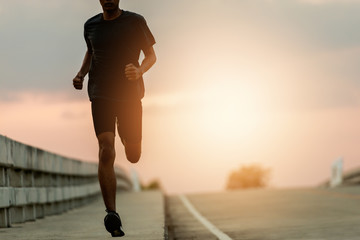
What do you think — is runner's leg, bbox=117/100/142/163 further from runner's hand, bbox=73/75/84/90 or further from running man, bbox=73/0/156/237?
runner's hand, bbox=73/75/84/90

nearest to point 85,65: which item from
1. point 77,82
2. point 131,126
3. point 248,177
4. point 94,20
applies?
point 77,82

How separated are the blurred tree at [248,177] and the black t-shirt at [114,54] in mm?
106956

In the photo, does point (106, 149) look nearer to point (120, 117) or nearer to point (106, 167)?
point (106, 167)

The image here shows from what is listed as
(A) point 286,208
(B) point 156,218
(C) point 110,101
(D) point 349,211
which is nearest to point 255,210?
(A) point 286,208

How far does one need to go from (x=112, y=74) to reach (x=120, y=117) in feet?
1.73

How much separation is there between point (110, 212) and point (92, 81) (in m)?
1.55

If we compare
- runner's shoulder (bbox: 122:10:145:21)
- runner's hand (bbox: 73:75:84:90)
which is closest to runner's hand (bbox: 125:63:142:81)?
runner's shoulder (bbox: 122:10:145:21)

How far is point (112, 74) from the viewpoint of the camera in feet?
34.1

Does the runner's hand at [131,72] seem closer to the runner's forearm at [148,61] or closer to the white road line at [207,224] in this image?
the runner's forearm at [148,61]

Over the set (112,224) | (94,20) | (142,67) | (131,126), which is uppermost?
(94,20)

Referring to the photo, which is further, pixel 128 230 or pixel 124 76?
pixel 128 230

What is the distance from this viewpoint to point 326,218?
49.6ft

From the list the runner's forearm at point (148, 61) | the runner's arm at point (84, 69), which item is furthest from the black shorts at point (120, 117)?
Answer: the runner's arm at point (84, 69)

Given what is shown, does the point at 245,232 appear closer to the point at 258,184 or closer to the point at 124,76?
the point at 124,76
